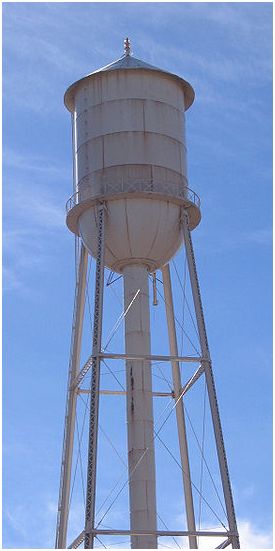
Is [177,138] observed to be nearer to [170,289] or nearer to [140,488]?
[170,289]

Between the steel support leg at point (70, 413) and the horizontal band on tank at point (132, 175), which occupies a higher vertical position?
the horizontal band on tank at point (132, 175)

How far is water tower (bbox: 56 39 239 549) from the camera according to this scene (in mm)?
31125

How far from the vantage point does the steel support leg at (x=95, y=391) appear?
92.1ft

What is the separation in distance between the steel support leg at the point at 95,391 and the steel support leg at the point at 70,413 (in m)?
2.70

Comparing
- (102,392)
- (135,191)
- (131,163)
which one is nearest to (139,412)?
(102,392)

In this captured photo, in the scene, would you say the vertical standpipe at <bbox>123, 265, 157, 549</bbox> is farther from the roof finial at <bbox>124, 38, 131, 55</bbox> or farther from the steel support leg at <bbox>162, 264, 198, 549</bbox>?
the roof finial at <bbox>124, 38, 131, 55</bbox>

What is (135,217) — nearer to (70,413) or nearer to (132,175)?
(132,175)

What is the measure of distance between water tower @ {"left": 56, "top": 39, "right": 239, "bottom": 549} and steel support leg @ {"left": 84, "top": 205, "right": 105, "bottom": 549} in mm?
35

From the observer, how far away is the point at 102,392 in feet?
108

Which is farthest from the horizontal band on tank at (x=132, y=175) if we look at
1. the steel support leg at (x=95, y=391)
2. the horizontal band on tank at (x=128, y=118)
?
the horizontal band on tank at (x=128, y=118)

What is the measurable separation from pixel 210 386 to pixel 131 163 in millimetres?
6261

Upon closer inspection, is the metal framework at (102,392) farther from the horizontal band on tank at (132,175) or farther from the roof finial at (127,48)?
the roof finial at (127,48)

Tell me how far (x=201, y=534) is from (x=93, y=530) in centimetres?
255

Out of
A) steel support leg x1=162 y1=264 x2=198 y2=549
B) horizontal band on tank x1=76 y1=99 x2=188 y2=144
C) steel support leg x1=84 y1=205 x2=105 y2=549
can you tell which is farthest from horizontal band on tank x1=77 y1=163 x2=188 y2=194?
steel support leg x1=162 y1=264 x2=198 y2=549
